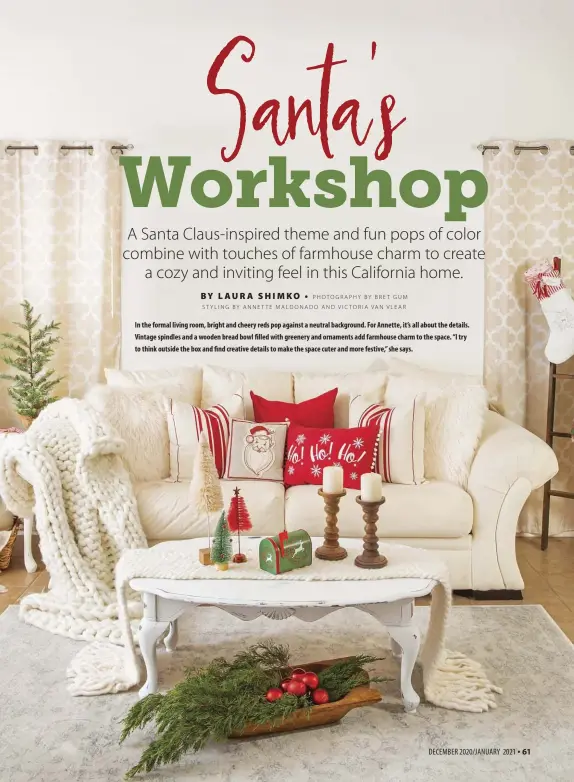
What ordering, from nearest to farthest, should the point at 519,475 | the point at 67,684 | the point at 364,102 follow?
the point at 67,684 → the point at 519,475 → the point at 364,102

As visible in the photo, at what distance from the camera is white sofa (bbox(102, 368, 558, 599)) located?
326 centimetres

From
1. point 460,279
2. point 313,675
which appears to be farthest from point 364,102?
point 313,675

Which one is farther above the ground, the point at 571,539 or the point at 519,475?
the point at 519,475

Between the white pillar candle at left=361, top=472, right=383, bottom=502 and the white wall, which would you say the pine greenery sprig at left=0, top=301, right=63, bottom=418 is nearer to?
the white wall

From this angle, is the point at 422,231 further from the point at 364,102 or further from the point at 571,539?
the point at 571,539

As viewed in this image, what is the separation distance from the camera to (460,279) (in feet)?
13.9

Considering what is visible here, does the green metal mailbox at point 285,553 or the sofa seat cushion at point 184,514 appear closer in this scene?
the green metal mailbox at point 285,553

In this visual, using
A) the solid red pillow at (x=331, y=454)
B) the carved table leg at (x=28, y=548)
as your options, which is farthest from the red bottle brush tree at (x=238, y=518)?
the carved table leg at (x=28, y=548)

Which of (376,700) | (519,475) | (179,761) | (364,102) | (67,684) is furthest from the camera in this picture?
(364,102)

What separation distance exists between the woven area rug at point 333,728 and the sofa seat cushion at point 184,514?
1.58 feet

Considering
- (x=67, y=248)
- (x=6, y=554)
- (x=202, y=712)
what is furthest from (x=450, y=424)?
(x=67, y=248)

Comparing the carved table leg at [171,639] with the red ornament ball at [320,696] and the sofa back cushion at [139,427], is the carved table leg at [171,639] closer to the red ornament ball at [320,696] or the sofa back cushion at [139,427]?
the red ornament ball at [320,696]

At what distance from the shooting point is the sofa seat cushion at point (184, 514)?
3.28 meters

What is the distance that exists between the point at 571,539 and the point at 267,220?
93.6 inches
